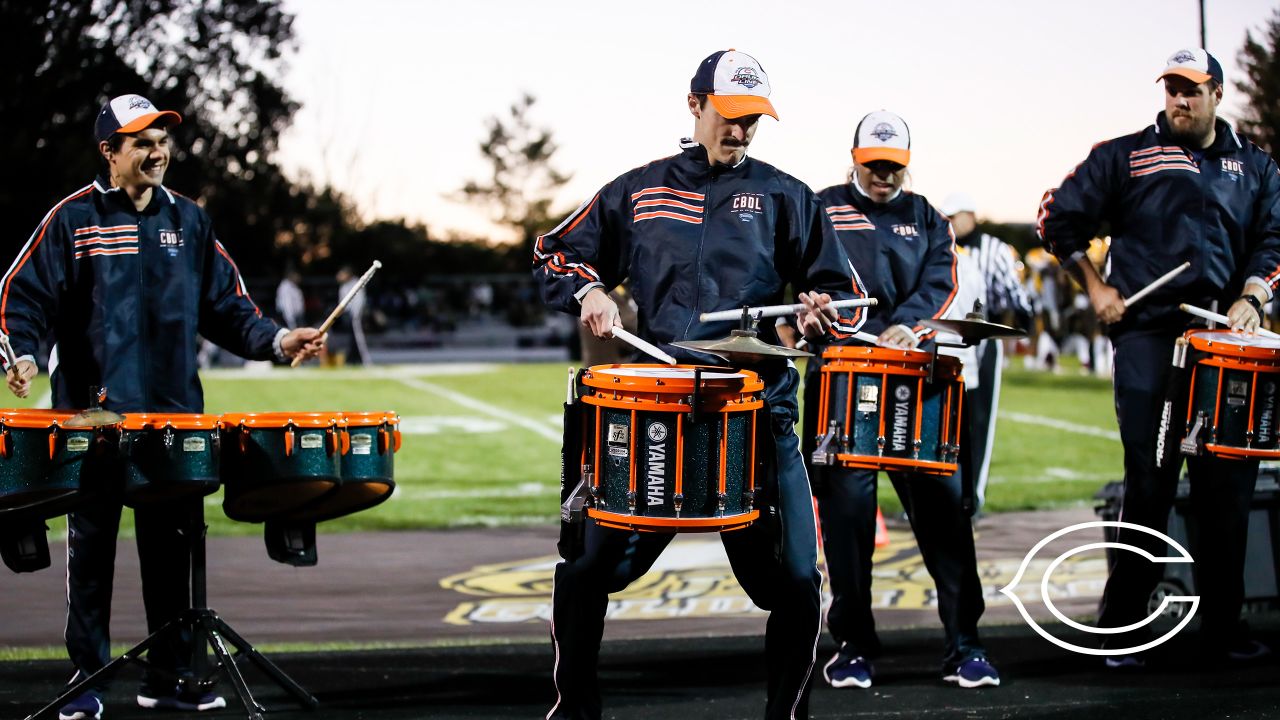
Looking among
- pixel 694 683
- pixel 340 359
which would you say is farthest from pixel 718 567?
pixel 340 359

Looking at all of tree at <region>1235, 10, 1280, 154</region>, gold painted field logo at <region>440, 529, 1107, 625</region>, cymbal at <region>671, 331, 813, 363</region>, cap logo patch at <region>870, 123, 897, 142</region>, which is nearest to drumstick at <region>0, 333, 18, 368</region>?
cymbal at <region>671, 331, 813, 363</region>

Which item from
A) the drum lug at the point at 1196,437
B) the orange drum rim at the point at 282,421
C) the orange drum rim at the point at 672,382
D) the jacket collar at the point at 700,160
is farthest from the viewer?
the drum lug at the point at 1196,437

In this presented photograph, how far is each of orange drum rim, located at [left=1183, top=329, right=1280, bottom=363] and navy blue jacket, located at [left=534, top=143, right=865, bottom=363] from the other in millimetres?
1732

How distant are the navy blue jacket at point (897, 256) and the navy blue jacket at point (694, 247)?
1179 mm

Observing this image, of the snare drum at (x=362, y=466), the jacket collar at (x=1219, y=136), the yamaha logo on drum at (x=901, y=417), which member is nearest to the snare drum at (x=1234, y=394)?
the jacket collar at (x=1219, y=136)

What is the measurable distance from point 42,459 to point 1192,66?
15.0ft

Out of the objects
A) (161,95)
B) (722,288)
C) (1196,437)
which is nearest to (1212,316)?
(1196,437)

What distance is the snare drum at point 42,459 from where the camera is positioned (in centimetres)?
512

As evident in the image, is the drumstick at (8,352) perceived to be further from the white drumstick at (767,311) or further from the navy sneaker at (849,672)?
the navy sneaker at (849,672)

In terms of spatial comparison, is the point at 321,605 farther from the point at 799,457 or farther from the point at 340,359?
the point at 340,359

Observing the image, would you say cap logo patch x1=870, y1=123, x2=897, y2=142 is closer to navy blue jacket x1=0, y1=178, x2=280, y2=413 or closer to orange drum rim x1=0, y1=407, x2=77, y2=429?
navy blue jacket x1=0, y1=178, x2=280, y2=413

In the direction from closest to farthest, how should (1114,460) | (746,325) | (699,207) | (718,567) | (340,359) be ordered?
1. (746,325)
2. (699,207)
3. (718,567)
4. (1114,460)
5. (340,359)

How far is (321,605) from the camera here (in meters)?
8.26

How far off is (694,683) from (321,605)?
2692 millimetres
